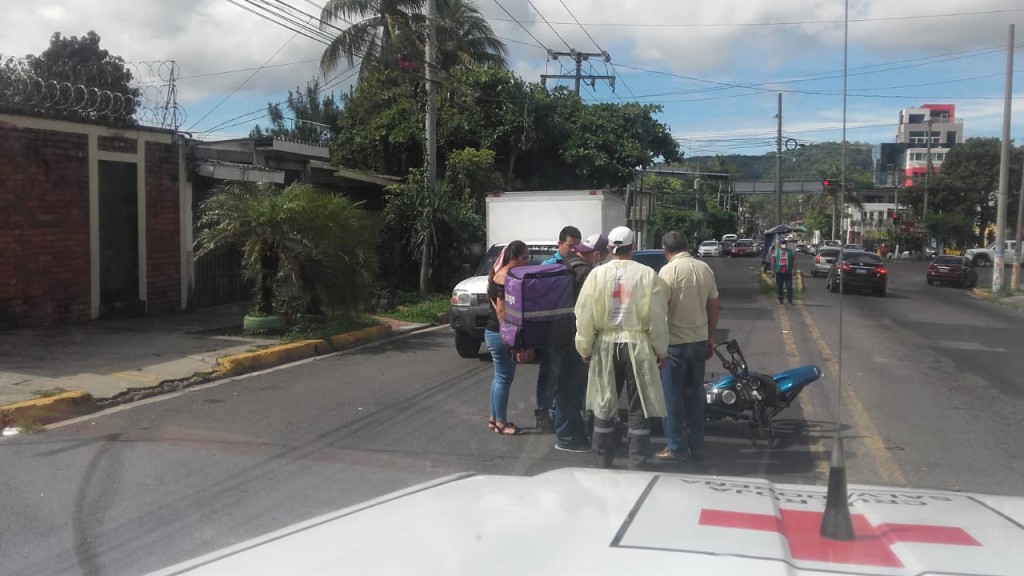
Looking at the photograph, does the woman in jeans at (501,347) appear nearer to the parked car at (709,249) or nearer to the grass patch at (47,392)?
the grass patch at (47,392)

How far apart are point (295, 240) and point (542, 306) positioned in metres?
6.68

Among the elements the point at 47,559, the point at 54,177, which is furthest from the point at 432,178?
the point at 47,559

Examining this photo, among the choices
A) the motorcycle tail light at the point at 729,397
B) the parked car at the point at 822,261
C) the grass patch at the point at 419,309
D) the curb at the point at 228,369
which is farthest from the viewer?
the parked car at the point at 822,261

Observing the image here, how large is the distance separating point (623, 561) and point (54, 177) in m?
13.0

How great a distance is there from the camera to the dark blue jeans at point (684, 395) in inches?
251

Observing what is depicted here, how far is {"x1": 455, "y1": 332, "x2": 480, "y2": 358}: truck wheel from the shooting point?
38.8 feet

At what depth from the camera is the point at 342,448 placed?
7074 mm

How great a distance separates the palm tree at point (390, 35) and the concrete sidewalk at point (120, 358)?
39.1ft

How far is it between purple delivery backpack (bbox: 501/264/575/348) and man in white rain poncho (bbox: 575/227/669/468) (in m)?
0.54

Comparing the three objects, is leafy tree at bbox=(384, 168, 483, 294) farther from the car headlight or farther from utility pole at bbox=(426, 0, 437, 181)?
the car headlight

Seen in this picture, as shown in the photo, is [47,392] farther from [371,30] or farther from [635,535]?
[371,30]

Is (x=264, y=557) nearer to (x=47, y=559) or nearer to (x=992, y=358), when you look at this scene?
(x=47, y=559)

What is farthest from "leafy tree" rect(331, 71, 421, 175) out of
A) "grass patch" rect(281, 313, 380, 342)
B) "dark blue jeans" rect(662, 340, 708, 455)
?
"dark blue jeans" rect(662, 340, 708, 455)

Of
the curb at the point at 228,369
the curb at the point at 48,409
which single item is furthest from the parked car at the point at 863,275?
the curb at the point at 48,409
